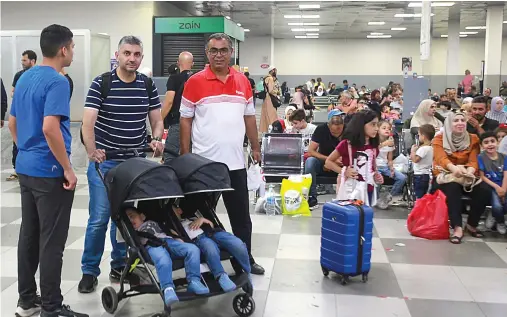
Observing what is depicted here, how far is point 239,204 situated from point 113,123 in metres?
1.10

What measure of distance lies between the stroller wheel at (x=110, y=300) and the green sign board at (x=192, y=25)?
10440 mm

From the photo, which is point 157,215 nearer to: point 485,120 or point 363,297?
point 363,297

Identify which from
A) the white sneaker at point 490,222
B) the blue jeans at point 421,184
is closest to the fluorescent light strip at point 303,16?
the blue jeans at point 421,184

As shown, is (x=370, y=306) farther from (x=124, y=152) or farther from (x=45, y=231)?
(x=45, y=231)

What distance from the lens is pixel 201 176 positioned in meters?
3.57

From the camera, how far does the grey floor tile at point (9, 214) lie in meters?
6.17

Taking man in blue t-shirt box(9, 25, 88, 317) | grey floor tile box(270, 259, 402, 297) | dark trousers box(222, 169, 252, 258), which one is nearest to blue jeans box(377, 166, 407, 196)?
grey floor tile box(270, 259, 402, 297)

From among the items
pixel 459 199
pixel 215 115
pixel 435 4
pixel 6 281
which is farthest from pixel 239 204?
pixel 435 4

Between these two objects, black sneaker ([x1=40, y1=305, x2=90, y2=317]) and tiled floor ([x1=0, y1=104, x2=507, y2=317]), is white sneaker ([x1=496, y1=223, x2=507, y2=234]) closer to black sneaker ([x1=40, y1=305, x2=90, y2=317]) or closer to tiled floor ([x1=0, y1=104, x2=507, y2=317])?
tiled floor ([x1=0, y1=104, x2=507, y2=317])

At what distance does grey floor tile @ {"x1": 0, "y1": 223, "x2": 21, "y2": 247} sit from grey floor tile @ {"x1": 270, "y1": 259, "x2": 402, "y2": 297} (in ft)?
7.99

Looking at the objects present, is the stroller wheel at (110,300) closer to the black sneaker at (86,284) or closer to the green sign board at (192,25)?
the black sneaker at (86,284)

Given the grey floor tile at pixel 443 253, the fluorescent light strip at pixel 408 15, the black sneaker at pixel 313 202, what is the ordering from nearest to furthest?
the grey floor tile at pixel 443 253 → the black sneaker at pixel 313 202 → the fluorescent light strip at pixel 408 15

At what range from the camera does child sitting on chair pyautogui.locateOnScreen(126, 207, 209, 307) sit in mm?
3305

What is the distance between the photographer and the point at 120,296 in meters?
3.59
